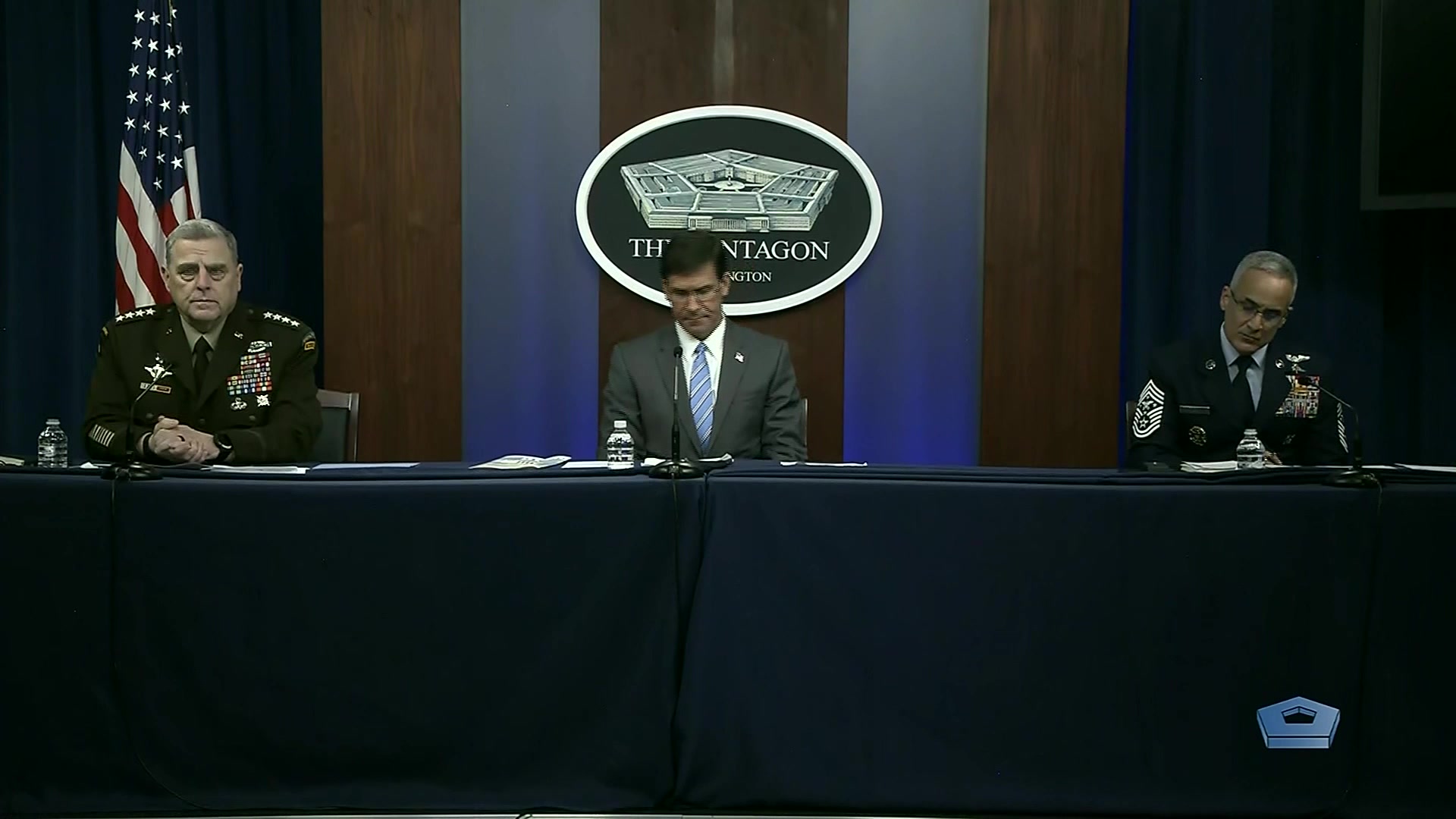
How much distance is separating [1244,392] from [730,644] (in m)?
1.86

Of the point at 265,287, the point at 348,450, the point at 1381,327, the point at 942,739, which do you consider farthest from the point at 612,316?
the point at 1381,327

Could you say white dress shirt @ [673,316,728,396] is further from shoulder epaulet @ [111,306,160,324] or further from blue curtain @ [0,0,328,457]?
blue curtain @ [0,0,328,457]

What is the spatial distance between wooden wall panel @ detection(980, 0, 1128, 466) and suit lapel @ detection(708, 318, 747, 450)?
0.97 meters

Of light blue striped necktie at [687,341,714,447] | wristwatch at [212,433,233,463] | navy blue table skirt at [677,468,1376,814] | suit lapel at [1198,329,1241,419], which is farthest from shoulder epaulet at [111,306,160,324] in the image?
suit lapel at [1198,329,1241,419]

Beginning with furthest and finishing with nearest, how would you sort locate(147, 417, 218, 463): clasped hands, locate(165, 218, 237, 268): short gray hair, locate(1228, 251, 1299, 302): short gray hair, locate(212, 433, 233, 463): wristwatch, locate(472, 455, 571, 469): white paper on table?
locate(1228, 251, 1299, 302): short gray hair → locate(165, 218, 237, 268): short gray hair → locate(212, 433, 233, 463): wristwatch → locate(147, 417, 218, 463): clasped hands → locate(472, 455, 571, 469): white paper on table

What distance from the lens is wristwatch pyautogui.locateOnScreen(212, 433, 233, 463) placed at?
2.59 meters

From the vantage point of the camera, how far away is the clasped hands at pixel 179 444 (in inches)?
97.3

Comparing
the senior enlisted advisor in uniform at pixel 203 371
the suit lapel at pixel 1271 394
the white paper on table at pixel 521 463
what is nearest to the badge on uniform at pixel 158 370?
the senior enlisted advisor in uniform at pixel 203 371

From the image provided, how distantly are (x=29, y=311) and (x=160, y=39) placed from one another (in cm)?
108

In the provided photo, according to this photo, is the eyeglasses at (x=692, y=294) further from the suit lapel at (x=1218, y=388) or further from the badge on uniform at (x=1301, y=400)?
the badge on uniform at (x=1301, y=400)

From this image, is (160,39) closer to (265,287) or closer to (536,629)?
(265,287)

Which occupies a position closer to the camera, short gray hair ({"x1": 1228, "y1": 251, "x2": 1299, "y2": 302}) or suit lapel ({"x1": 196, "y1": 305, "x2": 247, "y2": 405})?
suit lapel ({"x1": 196, "y1": 305, "x2": 247, "y2": 405})

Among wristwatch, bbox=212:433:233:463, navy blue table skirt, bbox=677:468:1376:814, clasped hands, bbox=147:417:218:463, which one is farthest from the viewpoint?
wristwatch, bbox=212:433:233:463

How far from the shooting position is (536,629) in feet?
6.49
